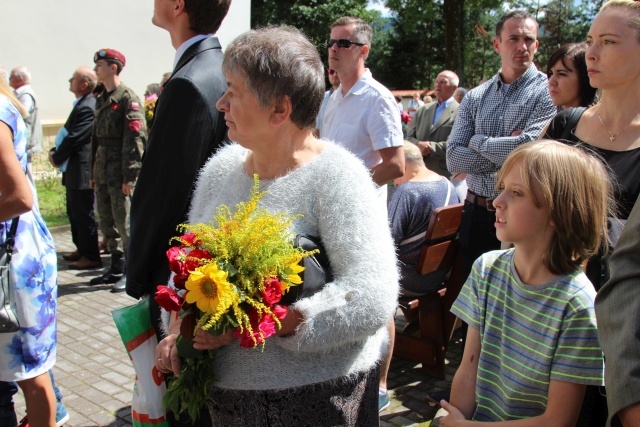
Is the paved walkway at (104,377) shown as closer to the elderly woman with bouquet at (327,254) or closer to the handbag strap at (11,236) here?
the handbag strap at (11,236)

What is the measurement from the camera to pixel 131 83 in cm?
1756

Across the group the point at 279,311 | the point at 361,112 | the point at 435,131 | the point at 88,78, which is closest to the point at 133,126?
the point at 88,78

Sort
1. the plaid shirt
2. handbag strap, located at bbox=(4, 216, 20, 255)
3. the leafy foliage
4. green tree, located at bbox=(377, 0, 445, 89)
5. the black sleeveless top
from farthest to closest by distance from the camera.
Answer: green tree, located at bbox=(377, 0, 445, 89), the leafy foliage, the plaid shirt, handbag strap, located at bbox=(4, 216, 20, 255), the black sleeveless top

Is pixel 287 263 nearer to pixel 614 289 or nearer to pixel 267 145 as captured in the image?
pixel 267 145

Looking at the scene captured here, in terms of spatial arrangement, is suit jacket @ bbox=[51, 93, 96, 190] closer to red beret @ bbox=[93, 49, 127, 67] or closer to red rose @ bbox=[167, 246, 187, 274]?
red beret @ bbox=[93, 49, 127, 67]

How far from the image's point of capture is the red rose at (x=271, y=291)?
65.9 inches

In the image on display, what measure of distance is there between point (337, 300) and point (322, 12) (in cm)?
3085

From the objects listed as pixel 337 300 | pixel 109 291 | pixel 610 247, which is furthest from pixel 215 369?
pixel 109 291

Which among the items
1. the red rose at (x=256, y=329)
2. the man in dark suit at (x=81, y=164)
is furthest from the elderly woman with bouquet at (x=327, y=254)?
the man in dark suit at (x=81, y=164)

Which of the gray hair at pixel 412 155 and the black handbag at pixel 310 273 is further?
the gray hair at pixel 412 155

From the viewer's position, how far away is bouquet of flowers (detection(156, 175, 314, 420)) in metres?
1.65

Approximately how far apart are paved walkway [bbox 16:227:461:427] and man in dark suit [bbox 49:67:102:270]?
1.31 m

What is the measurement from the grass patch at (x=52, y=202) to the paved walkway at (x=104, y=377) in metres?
4.13

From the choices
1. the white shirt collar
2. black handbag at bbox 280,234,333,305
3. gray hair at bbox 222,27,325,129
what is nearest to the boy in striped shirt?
black handbag at bbox 280,234,333,305
